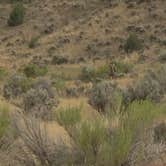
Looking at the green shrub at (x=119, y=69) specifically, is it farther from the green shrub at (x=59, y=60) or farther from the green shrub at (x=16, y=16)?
the green shrub at (x=16, y=16)

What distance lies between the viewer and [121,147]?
6500mm

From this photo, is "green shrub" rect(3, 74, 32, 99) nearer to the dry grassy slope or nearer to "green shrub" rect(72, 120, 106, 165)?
"green shrub" rect(72, 120, 106, 165)

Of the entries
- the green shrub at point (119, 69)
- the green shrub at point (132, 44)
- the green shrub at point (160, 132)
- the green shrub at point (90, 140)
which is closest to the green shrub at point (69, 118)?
the green shrub at point (90, 140)

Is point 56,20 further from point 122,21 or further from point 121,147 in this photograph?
point 121,147

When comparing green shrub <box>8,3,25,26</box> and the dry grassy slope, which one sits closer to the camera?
the dry grassy slope

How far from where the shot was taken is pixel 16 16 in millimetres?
53406

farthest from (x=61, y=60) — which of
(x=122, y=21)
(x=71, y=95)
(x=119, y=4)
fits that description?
(x=71, y=95)

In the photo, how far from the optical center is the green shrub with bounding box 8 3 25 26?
175 ft

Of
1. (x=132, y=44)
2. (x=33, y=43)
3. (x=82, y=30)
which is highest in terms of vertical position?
(x=132, y=44)

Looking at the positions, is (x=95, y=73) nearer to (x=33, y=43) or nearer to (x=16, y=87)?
(x=16, y=87)

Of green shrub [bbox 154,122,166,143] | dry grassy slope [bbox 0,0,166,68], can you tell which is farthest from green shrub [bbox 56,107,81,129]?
dry grassy slope [bbox 0,0,166,68]

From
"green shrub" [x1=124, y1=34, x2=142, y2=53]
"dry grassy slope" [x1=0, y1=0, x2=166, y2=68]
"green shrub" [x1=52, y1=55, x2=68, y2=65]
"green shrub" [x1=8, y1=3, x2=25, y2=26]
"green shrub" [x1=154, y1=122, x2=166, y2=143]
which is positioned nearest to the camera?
"green shrub" [x1=154, y1=122, x2=166, y2=143]

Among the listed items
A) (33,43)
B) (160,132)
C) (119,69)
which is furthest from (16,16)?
(160,132)

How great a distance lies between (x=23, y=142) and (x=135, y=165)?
1.57 m
